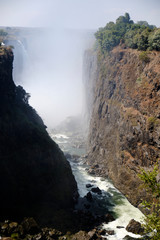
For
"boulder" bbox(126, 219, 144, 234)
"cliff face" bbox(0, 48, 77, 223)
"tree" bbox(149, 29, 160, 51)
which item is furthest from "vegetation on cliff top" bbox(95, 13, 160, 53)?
"boulder" bbox(126, 219, 144, 234)

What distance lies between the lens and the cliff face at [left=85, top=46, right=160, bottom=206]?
205ft

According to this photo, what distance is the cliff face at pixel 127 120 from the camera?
6250 cm

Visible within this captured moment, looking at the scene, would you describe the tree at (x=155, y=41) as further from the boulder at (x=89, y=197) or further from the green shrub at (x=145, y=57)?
the boulder at (x=89, y=197)

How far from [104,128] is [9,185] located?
178 ft

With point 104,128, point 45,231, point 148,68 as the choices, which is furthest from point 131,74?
point 45,231

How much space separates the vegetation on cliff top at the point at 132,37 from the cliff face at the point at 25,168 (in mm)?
44759

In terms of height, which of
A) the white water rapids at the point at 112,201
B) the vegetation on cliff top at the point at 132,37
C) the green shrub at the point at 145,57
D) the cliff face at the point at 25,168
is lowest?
the white water rapids at the point at 112,201

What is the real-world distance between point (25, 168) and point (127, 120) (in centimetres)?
3647

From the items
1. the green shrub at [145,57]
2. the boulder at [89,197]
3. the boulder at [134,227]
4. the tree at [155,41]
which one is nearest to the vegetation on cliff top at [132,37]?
the tree at [155,41]

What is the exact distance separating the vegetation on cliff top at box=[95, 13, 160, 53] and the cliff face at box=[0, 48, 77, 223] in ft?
147

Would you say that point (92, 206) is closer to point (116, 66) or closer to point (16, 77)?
point (116, 66)

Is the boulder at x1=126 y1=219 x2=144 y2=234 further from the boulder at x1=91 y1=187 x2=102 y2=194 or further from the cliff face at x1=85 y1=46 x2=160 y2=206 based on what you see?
the boulder at x1=91 y1=187 x2=102 y2=194

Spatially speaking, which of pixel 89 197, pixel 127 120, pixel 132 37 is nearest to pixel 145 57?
pixel 127 120

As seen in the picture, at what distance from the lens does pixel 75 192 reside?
66938 mm
